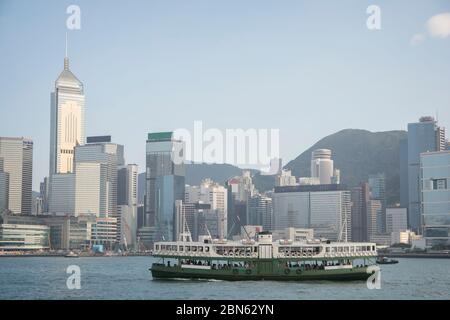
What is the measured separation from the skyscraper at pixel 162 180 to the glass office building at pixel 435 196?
60604mm

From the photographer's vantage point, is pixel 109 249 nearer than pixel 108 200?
Yes

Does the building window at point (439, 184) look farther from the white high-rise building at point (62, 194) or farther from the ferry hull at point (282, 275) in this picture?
the ferry hull at point (282, 275)

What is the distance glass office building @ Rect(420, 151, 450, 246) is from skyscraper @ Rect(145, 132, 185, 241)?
60.6 meters

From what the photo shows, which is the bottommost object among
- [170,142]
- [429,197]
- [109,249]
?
[109,249]

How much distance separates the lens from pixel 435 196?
14875 cm

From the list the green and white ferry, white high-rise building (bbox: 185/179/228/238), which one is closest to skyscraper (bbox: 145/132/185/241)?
white high-rise building (bbox: 185/179/228/238)

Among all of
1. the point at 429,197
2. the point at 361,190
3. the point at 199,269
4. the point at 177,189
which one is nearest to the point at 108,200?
the point at 177,189

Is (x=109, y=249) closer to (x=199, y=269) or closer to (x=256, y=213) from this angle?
(x=256, y=213)

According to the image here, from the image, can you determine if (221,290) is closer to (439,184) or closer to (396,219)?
(439,184)

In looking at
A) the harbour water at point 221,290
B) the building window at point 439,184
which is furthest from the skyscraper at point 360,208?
the harbour water at point 221,290

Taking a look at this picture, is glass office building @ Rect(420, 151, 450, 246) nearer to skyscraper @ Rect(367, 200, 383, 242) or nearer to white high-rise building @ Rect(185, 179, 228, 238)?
skyscraper @ Rect(367, 200, 383, 242)

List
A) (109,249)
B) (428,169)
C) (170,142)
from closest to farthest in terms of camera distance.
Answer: (428,169) < (109,249) < (170,142)

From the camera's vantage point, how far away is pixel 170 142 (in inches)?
7210
